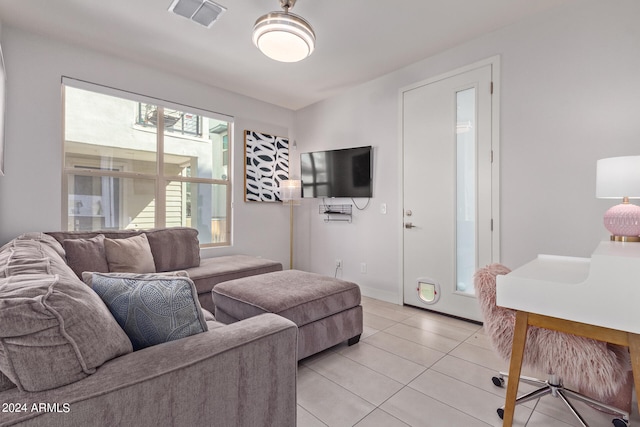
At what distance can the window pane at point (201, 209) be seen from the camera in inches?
139

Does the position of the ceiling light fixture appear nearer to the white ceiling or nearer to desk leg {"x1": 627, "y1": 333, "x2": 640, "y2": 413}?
the white ceiling

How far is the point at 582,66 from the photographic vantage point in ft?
7.34

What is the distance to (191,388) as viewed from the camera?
88 cm

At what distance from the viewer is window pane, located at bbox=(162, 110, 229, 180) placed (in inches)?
137

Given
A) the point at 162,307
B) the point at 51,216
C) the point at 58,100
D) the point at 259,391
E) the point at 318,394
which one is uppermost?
the point at 58,100

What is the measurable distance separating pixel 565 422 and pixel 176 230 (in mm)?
3337

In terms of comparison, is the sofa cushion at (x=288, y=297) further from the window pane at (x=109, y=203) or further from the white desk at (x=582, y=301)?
the window pane at (x=109, y=203)

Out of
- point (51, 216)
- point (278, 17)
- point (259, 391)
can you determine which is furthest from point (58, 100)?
point (259, 391)

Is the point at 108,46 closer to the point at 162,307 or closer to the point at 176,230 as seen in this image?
the point at 176,230

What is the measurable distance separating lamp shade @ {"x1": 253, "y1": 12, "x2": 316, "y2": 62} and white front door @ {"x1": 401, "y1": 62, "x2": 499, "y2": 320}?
1.51 metres

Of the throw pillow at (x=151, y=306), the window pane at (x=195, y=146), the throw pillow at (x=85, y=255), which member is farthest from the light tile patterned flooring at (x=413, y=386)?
the window pane at (x=195, y=146)

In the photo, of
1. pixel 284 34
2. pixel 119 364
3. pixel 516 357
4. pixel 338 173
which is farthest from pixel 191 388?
pixel 338 173

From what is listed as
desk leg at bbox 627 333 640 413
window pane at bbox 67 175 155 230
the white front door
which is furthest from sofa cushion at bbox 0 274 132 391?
the white front door

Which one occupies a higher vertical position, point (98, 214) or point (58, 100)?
point (58, 100)
